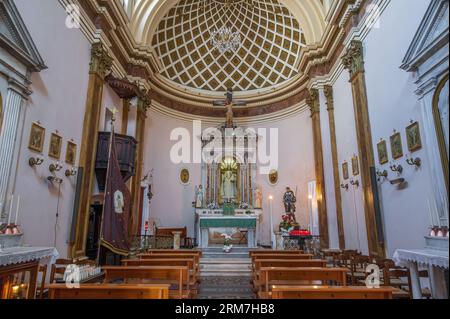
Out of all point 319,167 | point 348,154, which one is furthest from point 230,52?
point 348,154

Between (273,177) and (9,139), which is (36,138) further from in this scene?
(273,177)

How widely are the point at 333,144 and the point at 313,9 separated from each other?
601cm

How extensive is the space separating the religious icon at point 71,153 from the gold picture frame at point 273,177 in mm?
9470

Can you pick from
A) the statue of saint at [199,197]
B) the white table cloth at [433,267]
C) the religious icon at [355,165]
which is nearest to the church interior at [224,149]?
the white table cloth at [433,267]

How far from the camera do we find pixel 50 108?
6.78 metres

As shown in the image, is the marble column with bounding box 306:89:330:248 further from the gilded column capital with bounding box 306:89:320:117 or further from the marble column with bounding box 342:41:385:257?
the marble column with bounding box 342:41:385:257

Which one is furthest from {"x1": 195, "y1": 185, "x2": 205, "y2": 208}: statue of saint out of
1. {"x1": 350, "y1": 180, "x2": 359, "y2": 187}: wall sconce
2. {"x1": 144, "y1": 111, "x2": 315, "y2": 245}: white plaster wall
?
{"x1": 350, "y1": 180, "x2": 359, "y2": 187}: wall sconce

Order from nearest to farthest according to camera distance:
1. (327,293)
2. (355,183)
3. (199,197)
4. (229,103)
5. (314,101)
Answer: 1. (327,293)
2. (355,183)
3. (314,101)
4. (199,197)
5. (229,103)

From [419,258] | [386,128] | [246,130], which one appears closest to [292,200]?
[246,130]

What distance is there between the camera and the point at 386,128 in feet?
23.1

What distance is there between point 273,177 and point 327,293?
37.4 feet

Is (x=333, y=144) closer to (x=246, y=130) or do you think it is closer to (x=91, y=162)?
(x=246, y=130)

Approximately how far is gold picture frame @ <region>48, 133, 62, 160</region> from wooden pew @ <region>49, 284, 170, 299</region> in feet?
13.9

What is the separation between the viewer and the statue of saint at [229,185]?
14.8 meters
